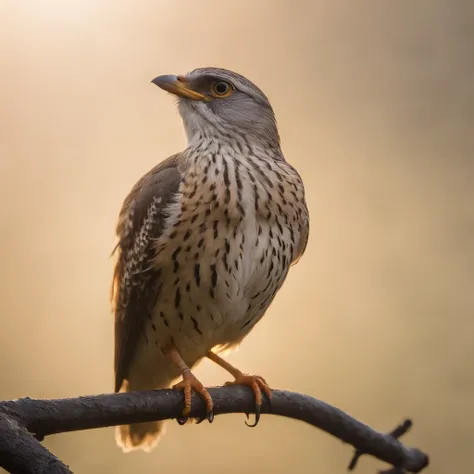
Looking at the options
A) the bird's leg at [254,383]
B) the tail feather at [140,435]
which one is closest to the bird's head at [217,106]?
the bird's leg at [254,383]

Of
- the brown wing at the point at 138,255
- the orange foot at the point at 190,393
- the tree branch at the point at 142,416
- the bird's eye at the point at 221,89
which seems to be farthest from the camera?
the bird's eye at the point at 221,89

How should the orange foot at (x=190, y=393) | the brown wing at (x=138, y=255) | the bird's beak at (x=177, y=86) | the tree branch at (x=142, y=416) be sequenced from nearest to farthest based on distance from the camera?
the tree branch at (x=142, y=416) < the orange foot at (x=190, y=393) < the brown wing at (x=138, y=255) < the bird's beak at (x=177, y=86)

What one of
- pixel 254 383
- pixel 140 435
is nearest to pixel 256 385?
pixel 254 383

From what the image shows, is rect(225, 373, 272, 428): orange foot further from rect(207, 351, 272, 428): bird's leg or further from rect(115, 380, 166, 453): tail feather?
rect(115, 380, 166, 453): tail feather

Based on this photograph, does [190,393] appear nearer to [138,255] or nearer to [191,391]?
[191,391]

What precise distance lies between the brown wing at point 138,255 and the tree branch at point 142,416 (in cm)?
32

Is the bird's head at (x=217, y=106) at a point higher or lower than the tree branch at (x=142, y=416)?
higher

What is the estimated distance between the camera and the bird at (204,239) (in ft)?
8.05

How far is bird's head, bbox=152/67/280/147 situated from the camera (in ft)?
9.03

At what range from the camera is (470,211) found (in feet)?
13.0

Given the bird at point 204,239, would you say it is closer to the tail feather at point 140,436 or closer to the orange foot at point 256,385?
the orange foot at point 256,385

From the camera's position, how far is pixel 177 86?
2707mm

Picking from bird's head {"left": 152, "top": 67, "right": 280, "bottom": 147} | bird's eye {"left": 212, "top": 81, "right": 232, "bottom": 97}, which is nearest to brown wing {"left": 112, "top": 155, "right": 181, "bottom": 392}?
bird's head {"left": 152, "top": 67, "right": 280, "bottom": 147}

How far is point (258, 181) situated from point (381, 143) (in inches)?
59.6
